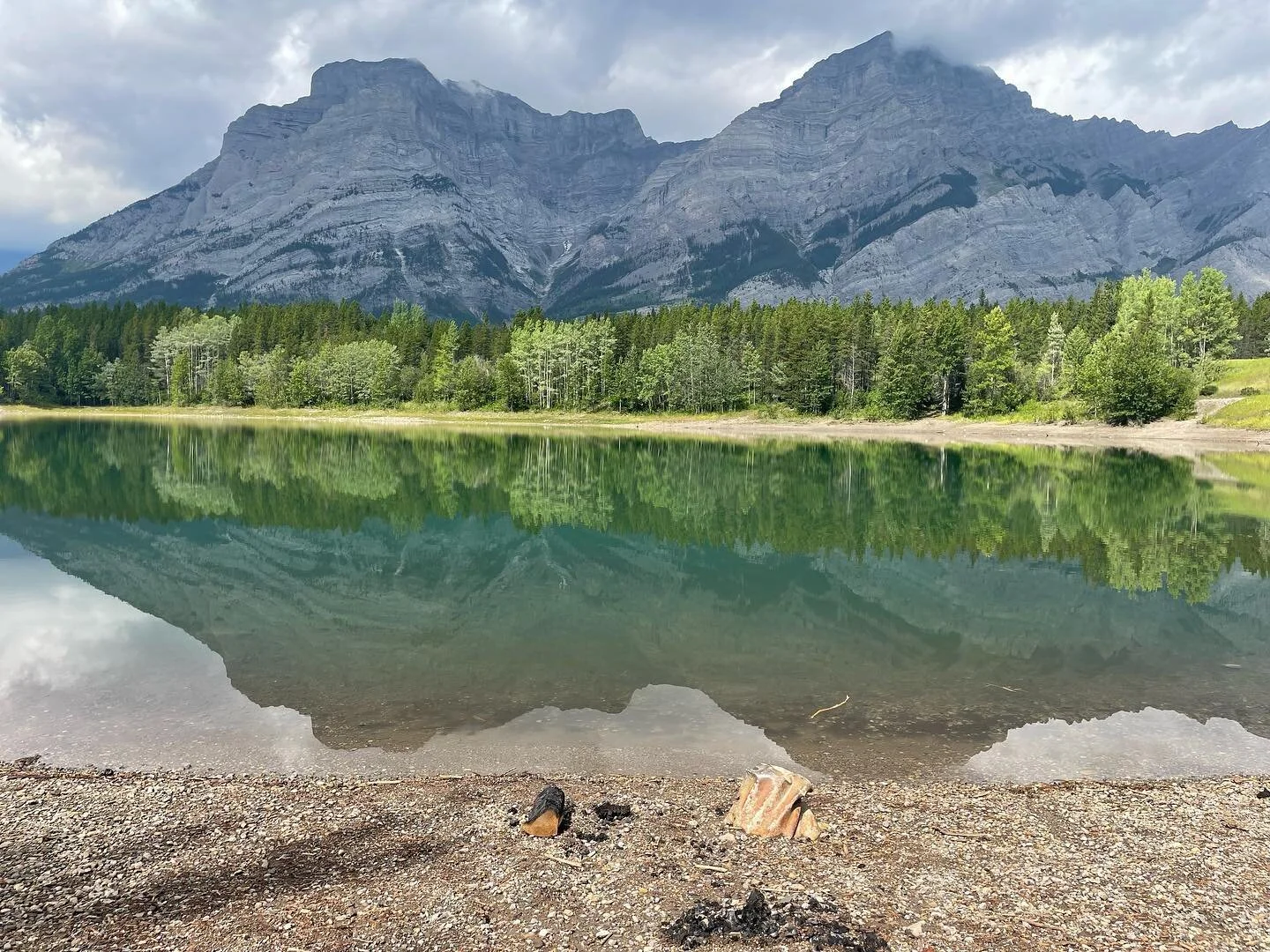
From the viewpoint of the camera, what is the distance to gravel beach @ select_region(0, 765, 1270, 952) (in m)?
8.55

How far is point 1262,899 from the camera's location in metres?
9.18

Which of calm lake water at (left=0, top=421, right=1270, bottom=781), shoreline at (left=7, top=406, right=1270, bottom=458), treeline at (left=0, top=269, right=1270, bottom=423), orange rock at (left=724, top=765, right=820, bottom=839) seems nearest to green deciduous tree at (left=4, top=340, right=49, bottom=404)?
treeline at (left=0, top=269, right=1270, bottom=423)

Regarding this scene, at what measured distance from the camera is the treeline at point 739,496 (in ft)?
119

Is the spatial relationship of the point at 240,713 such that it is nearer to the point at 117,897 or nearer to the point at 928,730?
the point at 117,897

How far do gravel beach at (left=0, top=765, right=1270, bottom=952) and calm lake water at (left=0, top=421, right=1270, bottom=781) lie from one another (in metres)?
1.49

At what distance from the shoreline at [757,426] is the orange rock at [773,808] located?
95556 millimetres

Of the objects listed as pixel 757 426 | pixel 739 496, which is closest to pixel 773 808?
pixel 739 496

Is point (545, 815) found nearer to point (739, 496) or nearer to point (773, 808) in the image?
point (773, 808)

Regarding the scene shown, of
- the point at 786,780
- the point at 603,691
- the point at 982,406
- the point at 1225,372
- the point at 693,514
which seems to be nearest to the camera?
the point at 786,780

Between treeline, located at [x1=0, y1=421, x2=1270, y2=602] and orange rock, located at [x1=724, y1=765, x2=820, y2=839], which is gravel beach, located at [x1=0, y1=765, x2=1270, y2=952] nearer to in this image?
orange rock, located at [x1=724, y1=765, x2=820, y2=839]

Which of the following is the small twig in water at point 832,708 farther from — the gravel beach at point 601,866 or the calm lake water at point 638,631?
the gravel beach at point 601,866

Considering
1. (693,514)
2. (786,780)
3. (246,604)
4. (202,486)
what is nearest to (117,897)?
(786,780)

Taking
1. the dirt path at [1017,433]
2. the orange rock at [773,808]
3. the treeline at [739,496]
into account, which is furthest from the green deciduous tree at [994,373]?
the orange rock at [773,808]

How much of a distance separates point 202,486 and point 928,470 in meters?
62.5
